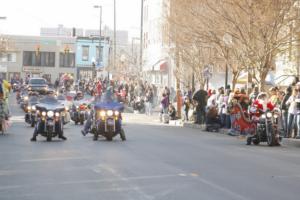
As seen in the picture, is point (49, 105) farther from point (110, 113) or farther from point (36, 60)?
point (36, 60)

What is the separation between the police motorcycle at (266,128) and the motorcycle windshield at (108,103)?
419 cm

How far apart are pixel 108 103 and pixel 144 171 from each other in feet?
29.6

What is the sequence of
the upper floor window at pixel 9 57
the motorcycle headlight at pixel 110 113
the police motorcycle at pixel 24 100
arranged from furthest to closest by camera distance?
the upper floor window at pixel 9 57 → the police motorcycle at pixel 24 100 → the motorcycle headlight at pixel 110 113

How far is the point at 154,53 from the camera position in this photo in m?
78.9

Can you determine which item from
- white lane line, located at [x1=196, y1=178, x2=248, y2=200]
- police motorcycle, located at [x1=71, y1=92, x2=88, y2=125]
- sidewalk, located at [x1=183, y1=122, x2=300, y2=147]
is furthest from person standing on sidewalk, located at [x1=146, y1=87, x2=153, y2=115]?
white lane line, located at [x1=196, y1=178, x2=248, y2=200]

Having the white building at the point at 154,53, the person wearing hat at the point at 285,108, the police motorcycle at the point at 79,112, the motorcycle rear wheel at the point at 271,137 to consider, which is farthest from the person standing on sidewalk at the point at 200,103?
the white building at the point at 154,53

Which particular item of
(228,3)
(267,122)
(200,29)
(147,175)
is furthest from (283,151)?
(200,29)

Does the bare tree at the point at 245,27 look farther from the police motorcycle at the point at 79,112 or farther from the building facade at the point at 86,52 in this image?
the building facade at the point at 86,52

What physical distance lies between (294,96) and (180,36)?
50.9 feet

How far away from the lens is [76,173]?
14.6 meters

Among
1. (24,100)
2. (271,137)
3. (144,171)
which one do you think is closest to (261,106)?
(271,137)

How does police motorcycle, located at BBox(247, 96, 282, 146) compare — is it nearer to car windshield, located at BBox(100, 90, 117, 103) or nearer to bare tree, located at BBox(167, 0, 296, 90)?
car windshield, located at BBox(100, 90, 117, 103)

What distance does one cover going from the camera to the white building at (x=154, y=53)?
69.6 metres

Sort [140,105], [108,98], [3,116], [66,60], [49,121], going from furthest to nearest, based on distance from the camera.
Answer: [66,60], [140,105], [3,116], [108,98], [49,121]
